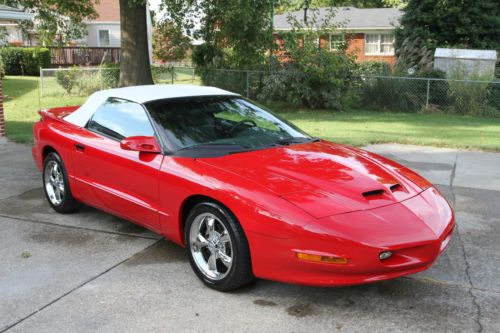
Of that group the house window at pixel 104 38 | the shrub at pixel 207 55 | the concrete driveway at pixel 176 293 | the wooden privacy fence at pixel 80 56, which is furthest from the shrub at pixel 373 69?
the house window at pixel 104 38

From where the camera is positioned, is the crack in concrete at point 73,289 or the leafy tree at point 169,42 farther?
the leafy tree at point 169,42

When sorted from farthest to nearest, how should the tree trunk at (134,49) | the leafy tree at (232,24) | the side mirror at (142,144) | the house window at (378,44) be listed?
1. the house window at (378,44)
2. the tree trunk at (134,49)
3. the leafy tree at (232,24)
4. the side mirror at (142,144)

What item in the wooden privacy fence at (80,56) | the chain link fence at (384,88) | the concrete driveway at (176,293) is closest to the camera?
the concrete driveway at (176,293)

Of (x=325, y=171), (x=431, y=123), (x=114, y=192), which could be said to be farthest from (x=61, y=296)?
(x=431, y=123)

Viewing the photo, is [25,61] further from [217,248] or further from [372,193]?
[372,193]

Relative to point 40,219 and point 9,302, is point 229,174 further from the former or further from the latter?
point 40,219

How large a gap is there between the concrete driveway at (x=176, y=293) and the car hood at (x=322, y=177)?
686 millimetres

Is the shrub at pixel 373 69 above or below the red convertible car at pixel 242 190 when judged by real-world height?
above

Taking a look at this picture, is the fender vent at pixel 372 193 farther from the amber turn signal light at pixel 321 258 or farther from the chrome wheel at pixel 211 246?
the chrome wheel at pixel 211 246

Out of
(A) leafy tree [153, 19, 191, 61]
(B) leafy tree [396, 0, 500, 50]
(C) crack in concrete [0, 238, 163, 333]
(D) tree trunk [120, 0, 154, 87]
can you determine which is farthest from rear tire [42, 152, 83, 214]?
(B) leafy tree [396, 0, 500, 50]

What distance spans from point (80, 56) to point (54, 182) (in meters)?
30.9

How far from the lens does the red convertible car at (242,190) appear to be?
3.45 m

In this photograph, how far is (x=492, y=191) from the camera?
22.6 ft

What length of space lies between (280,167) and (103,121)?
206cm
